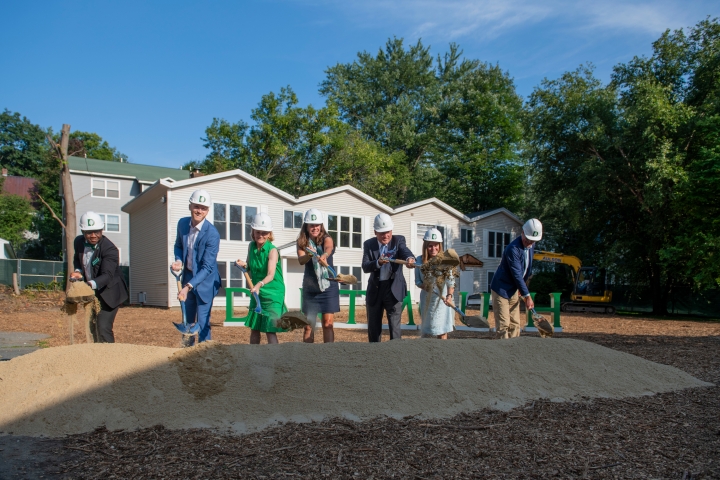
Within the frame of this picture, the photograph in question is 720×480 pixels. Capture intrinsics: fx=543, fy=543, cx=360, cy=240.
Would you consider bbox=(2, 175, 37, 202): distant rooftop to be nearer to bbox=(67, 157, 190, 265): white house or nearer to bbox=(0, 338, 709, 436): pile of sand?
bbox=(67, 157, 190, 265): white house

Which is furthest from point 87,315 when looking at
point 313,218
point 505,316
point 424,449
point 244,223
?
point 244,223

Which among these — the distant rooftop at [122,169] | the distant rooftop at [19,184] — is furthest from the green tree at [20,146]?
the distant rooftop at [122,169]

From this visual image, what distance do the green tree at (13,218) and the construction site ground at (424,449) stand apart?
140ft

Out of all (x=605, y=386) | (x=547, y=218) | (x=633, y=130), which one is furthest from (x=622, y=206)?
(x=605, y=386)

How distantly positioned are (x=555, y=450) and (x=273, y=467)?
5.63ft

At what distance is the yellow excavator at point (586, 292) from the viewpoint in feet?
78.5

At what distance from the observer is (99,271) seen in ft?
18.6

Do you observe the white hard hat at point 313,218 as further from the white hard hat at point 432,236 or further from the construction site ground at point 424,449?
the construction site ground at point 424,449

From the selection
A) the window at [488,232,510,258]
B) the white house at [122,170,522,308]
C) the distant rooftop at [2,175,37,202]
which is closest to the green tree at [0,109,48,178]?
the distant rooftop at [2,175,37,202]

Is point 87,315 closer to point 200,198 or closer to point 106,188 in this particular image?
point 200,198

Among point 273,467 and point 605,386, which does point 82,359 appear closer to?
point 273,467

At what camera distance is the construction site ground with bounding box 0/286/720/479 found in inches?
118

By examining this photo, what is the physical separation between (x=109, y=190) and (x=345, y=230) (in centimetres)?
1691

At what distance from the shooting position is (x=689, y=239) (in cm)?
2002
